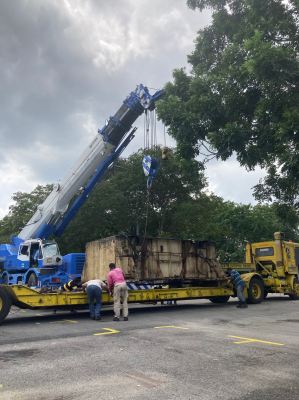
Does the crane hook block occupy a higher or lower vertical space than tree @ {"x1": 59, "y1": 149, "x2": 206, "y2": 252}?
lower

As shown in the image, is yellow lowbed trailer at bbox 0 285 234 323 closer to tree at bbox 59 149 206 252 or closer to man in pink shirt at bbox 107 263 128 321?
man in pink shirt at bbox 107 263 128 321

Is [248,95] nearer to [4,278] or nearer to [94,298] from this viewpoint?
[94,298]

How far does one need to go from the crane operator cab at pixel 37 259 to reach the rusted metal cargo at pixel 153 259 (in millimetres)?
2577

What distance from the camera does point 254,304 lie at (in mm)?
16609

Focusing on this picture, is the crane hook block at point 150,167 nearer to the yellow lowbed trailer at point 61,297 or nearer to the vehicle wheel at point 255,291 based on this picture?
the yellow lowbed trailer at point 61,297

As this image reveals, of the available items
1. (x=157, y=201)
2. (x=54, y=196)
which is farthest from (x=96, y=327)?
(x=157, y=201)

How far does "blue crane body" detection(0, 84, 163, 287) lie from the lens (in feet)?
56.5

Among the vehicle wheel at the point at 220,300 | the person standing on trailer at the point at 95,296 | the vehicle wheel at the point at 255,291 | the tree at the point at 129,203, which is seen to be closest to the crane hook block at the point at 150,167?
the person standing on trailer at the point at 95,296

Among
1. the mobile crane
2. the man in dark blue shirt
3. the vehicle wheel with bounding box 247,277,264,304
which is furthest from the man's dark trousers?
the vehicle wheel with bounding box 247,277,264,304

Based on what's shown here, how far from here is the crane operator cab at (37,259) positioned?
17.3 m

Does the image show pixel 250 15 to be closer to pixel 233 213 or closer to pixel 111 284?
pixel 111 284

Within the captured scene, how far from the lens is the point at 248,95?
30.8ft

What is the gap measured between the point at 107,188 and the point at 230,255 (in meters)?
14.4

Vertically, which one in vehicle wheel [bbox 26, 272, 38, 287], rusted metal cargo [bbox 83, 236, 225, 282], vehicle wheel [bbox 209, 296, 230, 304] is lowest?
vehicle wheel [bbox 209, 296, 230, 304]
